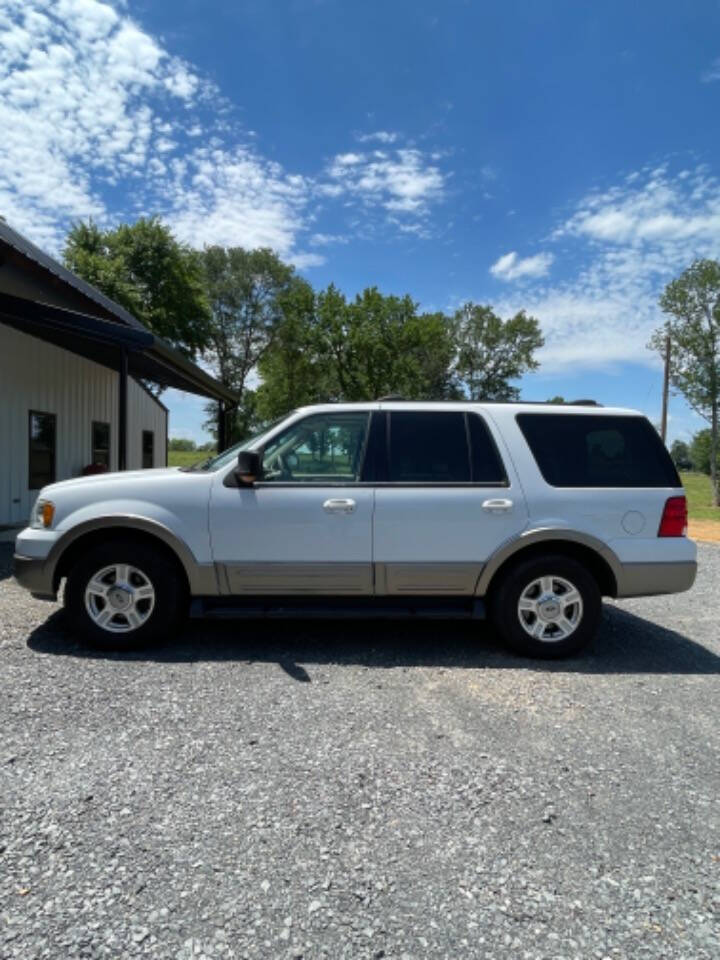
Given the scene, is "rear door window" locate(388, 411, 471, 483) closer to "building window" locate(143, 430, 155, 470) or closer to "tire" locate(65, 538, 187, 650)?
"tire" locate(65, 538, 187, 650)

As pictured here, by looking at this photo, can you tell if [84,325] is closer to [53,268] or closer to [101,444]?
[53,268]

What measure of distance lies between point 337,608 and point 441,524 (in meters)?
1.00

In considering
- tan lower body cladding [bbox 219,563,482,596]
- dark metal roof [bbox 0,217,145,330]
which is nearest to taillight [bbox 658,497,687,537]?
tan lower body cladding [bbox 219,563,482,596]

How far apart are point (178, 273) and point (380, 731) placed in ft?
90.5

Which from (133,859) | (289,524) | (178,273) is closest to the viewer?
(133,859)

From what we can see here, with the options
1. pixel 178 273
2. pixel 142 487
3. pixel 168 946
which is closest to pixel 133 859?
pixel 168 946

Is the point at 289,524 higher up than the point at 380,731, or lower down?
higher up

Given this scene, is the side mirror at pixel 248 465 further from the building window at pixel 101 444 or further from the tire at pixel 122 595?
the building window at pixel 101 444

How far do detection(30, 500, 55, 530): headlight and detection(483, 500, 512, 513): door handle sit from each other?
126 inches

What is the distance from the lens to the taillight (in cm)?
411

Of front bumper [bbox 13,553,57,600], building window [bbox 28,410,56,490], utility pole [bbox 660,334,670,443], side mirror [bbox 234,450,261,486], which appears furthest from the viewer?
utility pole [bbox 660,334,670,443]

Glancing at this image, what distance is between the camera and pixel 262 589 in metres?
4.10

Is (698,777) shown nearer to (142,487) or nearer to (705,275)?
(142,487)

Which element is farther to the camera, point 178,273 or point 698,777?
point 178,273
